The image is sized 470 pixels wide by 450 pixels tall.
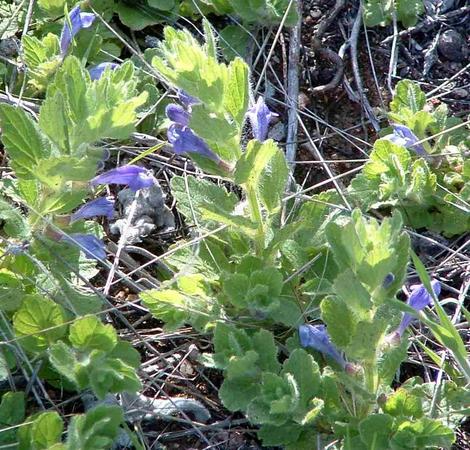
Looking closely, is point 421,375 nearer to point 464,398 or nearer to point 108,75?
point 464,398

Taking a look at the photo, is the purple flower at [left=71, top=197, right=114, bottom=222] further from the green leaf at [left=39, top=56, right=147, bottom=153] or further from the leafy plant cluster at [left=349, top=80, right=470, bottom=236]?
the leafy plant cluster at [left=349, top=80, right=470, bottom=236]

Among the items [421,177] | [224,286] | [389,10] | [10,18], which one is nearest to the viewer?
[224,286]

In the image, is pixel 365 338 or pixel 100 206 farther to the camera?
pixel 100 206

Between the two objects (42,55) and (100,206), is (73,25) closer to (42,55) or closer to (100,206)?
(42,55)

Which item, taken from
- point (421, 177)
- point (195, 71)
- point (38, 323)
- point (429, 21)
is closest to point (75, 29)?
point (195, 71)

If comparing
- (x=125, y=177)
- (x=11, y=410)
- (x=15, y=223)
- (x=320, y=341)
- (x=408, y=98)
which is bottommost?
(x=11, y=410)

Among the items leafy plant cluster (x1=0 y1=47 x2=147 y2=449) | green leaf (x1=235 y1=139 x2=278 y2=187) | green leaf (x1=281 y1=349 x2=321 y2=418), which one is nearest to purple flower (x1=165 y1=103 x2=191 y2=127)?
leafy plant cluster (x1=0 y1=47 x2=147 y2=449)
